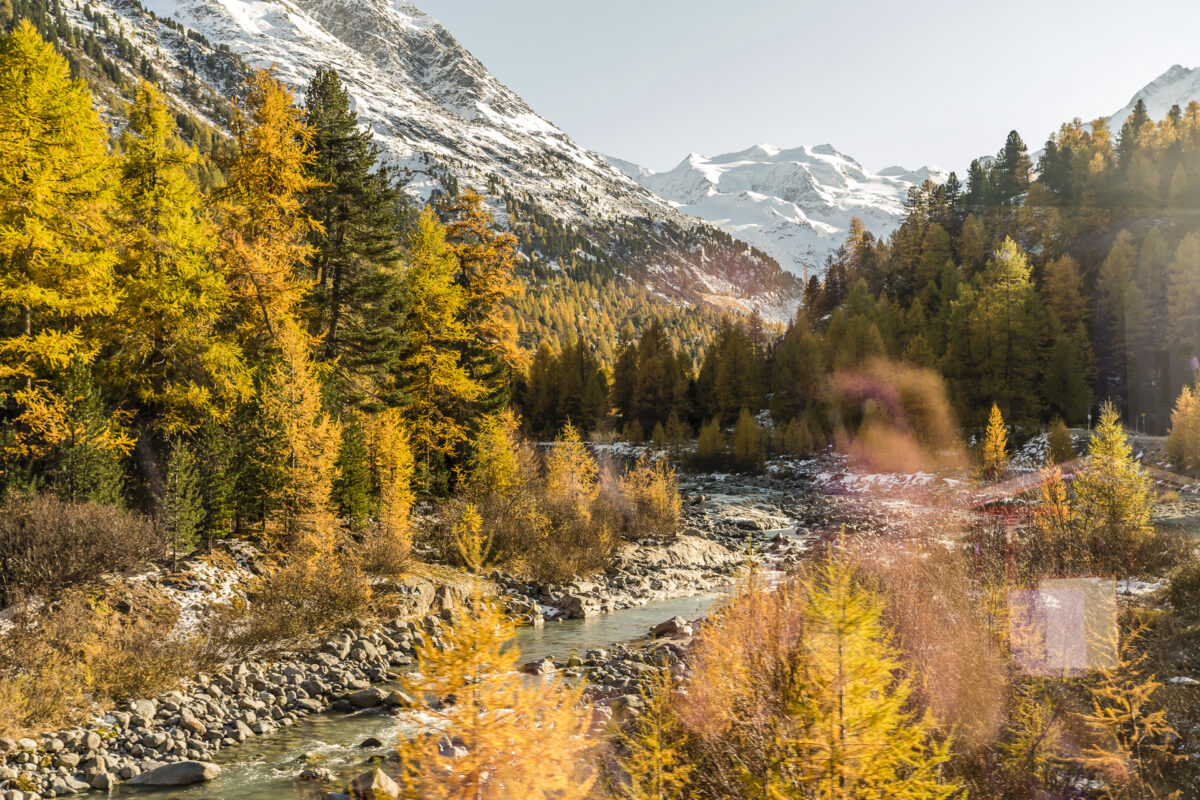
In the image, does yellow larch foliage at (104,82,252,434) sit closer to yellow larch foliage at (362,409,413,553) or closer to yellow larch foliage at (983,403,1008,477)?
yellow larch foliage at (362,409,413,553)

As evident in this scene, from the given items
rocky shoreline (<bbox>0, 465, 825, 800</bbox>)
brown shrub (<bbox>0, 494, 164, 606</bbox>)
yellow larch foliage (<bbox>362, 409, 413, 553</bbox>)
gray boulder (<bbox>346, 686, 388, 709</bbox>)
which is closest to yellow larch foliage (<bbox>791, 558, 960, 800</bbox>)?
rocky shoreline (<bbox>0, 465, 825, 800</bbox>)

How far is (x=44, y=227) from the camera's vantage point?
16141 mm

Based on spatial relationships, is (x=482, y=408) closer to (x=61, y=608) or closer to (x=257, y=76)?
(x=257, y=76)

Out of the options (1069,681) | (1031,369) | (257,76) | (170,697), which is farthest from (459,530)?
(1031,369)

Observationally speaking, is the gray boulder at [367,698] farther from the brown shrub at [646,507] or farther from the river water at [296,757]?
the brown shrub at [646,507]

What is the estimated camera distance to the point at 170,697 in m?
12.4

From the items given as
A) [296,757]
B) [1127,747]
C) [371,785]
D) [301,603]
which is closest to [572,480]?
[301,603]

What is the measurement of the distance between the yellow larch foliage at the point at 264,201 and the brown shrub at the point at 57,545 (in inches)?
293

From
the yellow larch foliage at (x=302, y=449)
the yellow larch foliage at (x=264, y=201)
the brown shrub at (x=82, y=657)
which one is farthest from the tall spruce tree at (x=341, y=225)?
the brown shrub at (x=82, y=657)

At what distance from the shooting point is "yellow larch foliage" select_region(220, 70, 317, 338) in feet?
64.7

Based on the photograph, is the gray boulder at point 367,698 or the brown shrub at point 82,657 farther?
the gray boulder at point 367,698

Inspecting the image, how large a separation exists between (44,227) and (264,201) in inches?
218

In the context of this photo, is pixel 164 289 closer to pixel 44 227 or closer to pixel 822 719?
pixel 44 227

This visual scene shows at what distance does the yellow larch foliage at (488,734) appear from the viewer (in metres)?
4.37
